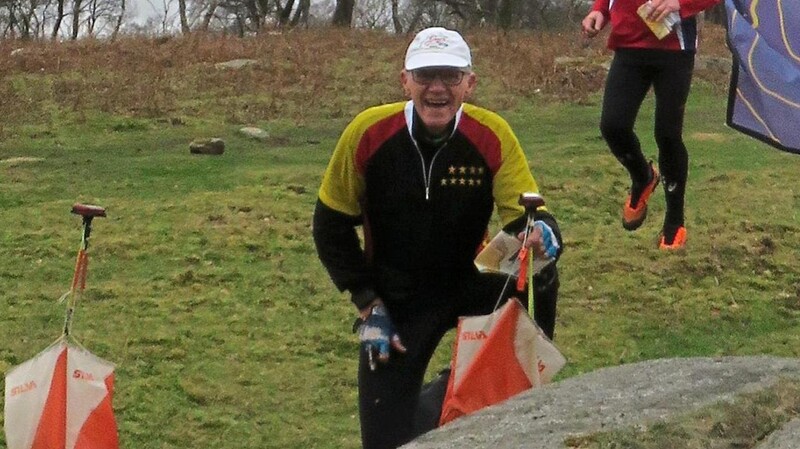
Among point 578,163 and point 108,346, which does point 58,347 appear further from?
point 578,163

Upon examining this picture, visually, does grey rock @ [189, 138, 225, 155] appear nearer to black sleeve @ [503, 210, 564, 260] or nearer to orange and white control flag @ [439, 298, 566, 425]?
black sleeve @ [503, 210, 564, 260]

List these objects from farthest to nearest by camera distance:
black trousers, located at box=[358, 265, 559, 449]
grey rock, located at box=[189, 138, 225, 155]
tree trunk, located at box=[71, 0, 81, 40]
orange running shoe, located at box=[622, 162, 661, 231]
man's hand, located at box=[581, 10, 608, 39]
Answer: tree trunk, located at box=[71, 0, 81, 40] < grey rock, located at box=[189, 138, 225, 155] < orange running shoe, located at box=[622, 162, 661, 231] < man's hand, located at box=[581, 10, 608, 39] < black trousers, located at box=[358, 265, 559, 449]

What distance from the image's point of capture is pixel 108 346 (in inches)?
242

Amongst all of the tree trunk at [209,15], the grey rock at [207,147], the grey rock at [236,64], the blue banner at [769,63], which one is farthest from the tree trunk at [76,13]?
the blue banner at [769,63]

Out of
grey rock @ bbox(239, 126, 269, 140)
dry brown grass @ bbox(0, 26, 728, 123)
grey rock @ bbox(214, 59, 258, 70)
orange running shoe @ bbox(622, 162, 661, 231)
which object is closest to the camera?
orange running shoe @ bbox(622, 162, 661, 231)

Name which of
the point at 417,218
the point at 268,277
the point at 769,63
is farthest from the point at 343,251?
the point at 268,277

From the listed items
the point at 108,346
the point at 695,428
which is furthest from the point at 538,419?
the point at 108,346

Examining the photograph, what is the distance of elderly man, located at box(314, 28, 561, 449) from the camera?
14.0 feet

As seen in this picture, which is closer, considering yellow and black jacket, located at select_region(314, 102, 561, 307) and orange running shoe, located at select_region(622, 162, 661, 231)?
yellow and black jacket, located at select_region(314, 102, 561, 307)

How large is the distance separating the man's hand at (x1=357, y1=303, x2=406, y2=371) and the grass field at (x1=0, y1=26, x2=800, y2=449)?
3.08 feet

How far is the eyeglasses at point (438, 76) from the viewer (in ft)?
13.7

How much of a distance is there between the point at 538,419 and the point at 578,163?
7713mm

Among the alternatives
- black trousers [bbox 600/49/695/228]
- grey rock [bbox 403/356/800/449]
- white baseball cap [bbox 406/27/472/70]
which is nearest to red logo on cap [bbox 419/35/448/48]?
white baseball cap [bbox 406/27/472/70]

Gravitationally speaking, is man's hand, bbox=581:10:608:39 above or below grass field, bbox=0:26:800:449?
above
